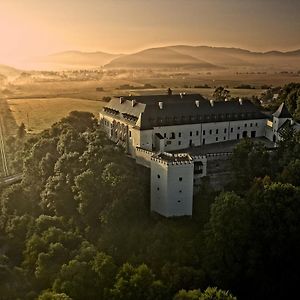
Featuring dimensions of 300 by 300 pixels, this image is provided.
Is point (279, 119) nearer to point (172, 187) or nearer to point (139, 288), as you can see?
point (172, 187)

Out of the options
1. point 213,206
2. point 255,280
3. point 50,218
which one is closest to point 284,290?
point 255,280

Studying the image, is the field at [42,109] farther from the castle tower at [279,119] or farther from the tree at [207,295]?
the tree at [207,295]

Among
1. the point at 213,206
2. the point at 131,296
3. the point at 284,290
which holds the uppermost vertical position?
the point at 213,206

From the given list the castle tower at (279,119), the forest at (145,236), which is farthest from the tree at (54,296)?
the castle tower at (279,119)

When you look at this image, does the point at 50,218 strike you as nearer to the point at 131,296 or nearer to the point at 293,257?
the point at 131,296

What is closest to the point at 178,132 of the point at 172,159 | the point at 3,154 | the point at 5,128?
the point at 172,159

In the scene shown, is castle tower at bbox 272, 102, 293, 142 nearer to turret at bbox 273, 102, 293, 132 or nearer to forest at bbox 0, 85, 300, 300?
turret at bbox 273, 102, 293, 132
